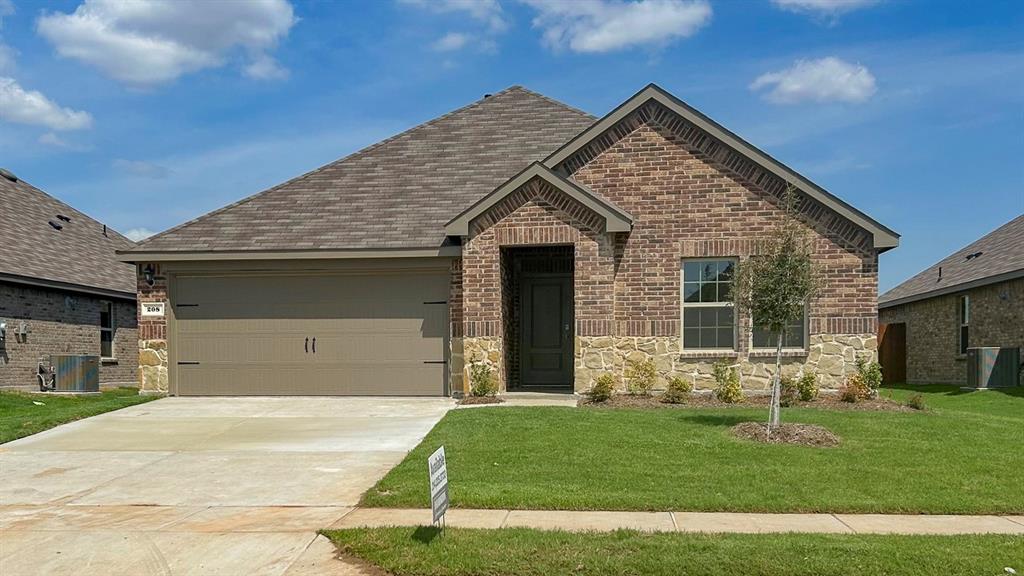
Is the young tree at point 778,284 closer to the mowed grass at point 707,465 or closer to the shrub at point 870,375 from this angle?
the mowed grass at point 707,465

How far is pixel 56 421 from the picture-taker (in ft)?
40.4

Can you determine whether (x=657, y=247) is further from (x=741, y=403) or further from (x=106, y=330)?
Answer: (x=106, y=330)

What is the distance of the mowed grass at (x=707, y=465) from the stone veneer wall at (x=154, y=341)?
23.0ft

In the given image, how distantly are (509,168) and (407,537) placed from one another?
11.9 meters

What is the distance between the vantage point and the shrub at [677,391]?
13711 mm

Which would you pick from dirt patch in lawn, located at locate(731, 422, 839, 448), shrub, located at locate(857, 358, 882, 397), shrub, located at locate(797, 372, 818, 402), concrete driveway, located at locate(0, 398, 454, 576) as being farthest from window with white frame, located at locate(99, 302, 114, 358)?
shrub, located at locate(857, 358, 882, 397)

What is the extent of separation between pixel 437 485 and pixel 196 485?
3782 millimetres

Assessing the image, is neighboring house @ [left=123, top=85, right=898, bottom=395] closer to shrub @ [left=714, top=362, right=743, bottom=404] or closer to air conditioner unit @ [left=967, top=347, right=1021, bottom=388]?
shrub @ [left=714, top=362, right=743, bottom=404]

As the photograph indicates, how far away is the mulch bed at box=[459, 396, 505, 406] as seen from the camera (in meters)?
14.0

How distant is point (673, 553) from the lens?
19.0 feet

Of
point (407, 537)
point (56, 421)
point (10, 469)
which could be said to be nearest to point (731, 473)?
point (407, 537)

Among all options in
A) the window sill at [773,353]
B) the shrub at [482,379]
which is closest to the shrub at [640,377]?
the window sill at [773,353]

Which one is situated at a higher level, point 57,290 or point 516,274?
point 516,274

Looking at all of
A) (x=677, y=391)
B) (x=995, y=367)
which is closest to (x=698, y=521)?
(x=677, y=391)
